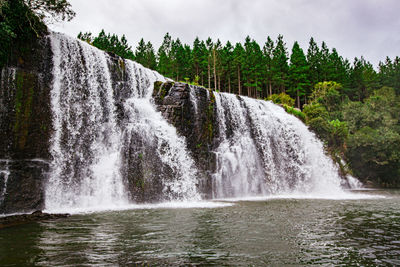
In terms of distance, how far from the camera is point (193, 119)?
18.8m

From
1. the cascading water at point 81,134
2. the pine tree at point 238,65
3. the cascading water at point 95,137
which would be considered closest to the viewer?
the cascading water at point 81,134

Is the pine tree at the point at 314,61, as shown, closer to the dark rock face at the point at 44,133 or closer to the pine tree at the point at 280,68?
the pine tree at the point at 280,68

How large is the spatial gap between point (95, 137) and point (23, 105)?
386 cm

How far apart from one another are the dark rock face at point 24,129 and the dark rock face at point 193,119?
700cm

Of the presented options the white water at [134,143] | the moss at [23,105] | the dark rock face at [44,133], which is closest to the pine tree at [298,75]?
the white water at [134,143]

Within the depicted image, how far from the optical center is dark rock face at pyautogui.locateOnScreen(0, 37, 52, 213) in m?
12.3

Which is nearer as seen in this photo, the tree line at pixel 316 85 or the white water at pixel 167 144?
the white water at pixel 167 144

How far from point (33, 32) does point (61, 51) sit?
1.64 m

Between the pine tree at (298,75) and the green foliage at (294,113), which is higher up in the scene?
the pine tree at (298,75)

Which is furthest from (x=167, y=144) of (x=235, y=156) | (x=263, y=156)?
(x=263, y=156)

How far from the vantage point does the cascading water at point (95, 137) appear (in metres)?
14.0

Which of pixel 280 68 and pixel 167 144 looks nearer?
pixel 167 144

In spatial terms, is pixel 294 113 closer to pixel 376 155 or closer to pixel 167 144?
pixel 376 155

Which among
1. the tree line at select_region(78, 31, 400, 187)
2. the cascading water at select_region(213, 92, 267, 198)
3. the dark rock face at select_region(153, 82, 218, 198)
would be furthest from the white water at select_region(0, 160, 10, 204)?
the tree line at select_region(78, 31, 400, 187)
